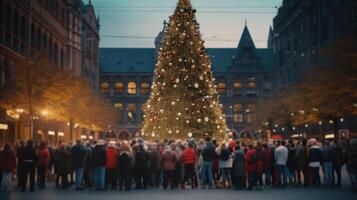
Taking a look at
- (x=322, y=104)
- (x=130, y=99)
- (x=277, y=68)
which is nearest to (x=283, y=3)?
(x=277, y=68)

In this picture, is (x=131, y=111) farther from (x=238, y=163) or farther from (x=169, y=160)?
(x=238, y=163)

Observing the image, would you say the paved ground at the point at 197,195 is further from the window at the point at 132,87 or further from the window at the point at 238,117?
the window at the point at 132,87

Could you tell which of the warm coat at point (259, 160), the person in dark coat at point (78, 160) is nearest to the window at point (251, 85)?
the warm coat at point (259, 160)

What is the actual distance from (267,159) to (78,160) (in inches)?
294

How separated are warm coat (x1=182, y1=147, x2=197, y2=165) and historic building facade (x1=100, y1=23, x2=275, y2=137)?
80.1 meters

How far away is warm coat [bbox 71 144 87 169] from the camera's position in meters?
24.2

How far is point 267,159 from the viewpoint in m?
25.0

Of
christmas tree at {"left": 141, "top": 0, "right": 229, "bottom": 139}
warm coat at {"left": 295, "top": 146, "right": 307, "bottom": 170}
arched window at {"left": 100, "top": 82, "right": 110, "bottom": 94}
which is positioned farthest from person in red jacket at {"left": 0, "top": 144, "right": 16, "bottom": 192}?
arched window at {"left": 100, "top": 82, "right": 110, "bottom": 94}

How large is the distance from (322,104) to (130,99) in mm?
66625

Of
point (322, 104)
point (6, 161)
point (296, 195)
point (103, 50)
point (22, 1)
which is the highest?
point (103, 50)

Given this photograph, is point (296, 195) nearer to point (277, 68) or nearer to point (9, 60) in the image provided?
point (9, 60)

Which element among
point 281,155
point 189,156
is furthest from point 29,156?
point 281,155

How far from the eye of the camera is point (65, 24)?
205 ft

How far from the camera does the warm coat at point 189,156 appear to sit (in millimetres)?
24592
